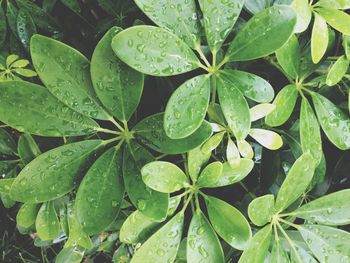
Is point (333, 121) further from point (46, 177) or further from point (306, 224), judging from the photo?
point (46, 177)

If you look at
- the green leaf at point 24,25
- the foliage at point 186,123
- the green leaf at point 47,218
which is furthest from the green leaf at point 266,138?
the green leaf at point 24,25

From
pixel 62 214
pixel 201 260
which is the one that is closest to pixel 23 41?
pixel 62 214

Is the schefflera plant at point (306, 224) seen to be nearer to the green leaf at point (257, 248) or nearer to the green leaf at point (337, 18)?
the green leaf at point (257, 248)

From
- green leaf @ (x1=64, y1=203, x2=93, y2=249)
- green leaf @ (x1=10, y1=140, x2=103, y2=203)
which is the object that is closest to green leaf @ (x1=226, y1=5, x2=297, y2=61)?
green leaf @ (x1=10, y1=140, x2=103, y2=203)

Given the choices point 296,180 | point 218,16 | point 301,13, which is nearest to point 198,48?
point 218,16

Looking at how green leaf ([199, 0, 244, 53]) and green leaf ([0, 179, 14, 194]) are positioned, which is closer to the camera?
green leaf ([199, 0, 244, 53])

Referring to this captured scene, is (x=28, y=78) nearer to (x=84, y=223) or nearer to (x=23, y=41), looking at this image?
(x=23, y=41)

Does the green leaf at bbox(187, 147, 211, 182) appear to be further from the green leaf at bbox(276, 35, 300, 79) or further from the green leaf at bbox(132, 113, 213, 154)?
the green leaf at bbox(276, 35, 300, 79)
